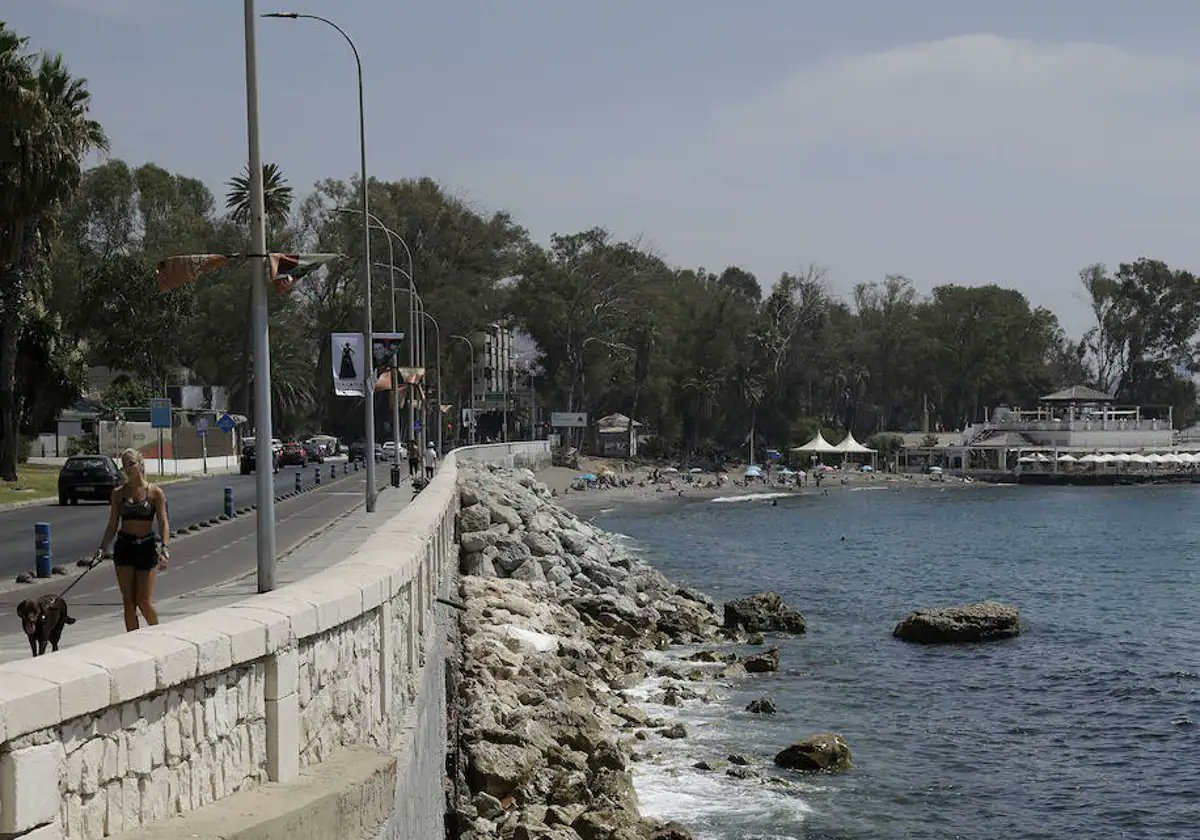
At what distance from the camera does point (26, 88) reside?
1730 inches

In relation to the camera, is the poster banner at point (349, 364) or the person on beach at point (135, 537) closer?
the person on beach at point (135, 537)

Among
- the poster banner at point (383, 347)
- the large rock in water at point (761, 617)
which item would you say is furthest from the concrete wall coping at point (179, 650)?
the large rock in water at point (761, 617)

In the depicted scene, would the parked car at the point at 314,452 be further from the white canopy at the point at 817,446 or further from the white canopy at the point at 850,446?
the white canopy at the point at 850,446

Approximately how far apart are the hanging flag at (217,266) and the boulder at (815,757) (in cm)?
1298

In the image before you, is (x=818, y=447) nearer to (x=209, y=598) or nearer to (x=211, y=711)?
(x=209, y=598)

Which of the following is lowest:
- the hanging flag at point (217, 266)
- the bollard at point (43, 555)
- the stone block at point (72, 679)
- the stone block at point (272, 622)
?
the bollard at point (43, 555)

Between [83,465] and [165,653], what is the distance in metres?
40.8

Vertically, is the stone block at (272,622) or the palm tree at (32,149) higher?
the palm tree at (32,149)

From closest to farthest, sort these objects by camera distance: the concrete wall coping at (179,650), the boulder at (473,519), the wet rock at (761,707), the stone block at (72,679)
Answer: the concrete wall coping at (179,650) < the stone block at (72,679) < the wet rock at (761,707) < the boulder at (473,519)

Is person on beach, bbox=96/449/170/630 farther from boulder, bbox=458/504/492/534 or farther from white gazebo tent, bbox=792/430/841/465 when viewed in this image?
white gazebo tent, bbox=792/430/841/465

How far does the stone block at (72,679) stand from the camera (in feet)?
18.1

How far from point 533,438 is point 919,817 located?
369 ft

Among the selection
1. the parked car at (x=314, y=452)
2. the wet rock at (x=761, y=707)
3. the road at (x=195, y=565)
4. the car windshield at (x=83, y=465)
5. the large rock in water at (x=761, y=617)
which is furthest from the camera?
the parked car at (x=314, y=452)

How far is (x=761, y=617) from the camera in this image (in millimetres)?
39219
